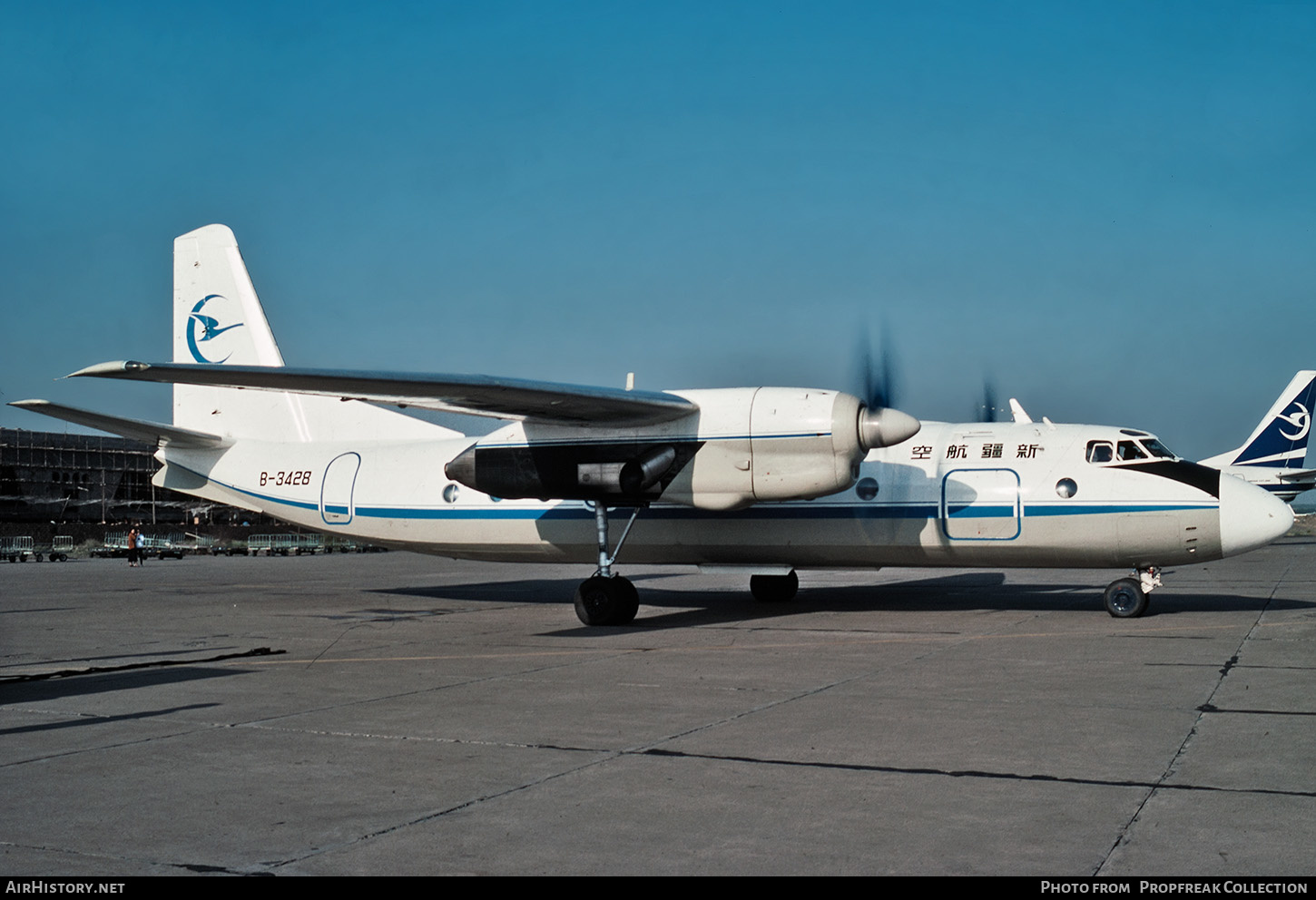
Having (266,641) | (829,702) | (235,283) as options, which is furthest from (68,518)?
(829,702)

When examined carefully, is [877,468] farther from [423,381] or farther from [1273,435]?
[1273,435]

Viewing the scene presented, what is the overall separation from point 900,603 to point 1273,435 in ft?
101

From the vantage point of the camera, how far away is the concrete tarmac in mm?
5180

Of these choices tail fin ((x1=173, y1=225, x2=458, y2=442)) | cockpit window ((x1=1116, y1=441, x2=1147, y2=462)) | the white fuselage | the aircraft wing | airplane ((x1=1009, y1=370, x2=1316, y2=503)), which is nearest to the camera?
the aircraft wing

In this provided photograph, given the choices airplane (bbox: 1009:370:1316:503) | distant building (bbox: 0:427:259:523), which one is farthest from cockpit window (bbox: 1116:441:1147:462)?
distant building (bbox: 0:427:259:523)

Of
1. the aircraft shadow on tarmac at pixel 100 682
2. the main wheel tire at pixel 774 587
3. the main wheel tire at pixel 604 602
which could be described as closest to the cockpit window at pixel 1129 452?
the main wheel tire at pixel 774 587

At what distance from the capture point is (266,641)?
14.4 metres

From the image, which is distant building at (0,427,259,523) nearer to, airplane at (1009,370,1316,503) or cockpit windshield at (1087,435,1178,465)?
airplane at (1009,370,1316,503)

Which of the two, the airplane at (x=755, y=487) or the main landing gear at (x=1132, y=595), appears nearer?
the airplane at (x=755, y=487)

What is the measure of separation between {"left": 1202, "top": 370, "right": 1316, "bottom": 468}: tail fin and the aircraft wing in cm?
3486

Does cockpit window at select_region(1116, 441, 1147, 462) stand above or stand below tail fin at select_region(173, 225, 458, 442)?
below

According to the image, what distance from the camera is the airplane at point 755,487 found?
14836 millimetres

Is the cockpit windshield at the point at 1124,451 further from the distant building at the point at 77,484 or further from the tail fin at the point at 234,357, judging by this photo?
the distant building at the point at 77,484

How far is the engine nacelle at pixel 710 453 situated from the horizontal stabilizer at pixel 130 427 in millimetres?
6076
